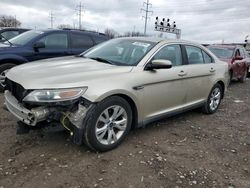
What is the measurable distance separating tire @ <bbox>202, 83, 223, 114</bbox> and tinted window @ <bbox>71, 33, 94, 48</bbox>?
389cm

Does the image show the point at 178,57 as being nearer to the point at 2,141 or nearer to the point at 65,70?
the point at 65,70

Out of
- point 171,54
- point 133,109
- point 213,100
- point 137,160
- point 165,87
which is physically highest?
point 171,54

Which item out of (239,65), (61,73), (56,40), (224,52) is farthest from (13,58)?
(239,65)

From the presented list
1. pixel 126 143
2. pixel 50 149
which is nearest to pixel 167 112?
pixel 126 143

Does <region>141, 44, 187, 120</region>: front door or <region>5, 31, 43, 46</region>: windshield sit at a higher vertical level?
<region>5, 31, 43, 46</region>: windshield

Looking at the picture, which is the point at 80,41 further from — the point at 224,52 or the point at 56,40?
the point at 224,52

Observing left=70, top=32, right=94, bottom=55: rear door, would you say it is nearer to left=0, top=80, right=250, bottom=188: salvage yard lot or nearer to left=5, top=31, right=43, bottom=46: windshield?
left=5, top=31, right=43, bottom=46: windshield

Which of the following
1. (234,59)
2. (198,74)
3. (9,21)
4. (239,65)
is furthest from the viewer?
(9,21)

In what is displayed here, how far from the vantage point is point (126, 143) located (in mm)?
4172

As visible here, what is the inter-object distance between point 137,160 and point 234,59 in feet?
27.7

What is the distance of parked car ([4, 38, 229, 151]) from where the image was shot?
3.40 meters

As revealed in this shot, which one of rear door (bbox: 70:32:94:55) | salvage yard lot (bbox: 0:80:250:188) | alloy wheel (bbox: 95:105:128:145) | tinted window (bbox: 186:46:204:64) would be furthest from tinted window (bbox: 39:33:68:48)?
alloy wheel (bbox: 95:105:128:145)

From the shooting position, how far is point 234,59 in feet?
35.3

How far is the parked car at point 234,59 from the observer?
1059 cm
